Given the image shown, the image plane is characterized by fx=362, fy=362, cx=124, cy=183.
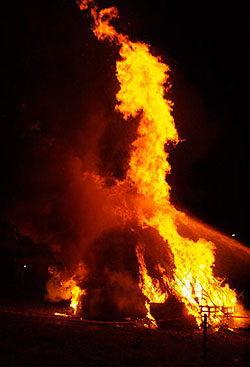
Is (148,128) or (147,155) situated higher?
(148,128)

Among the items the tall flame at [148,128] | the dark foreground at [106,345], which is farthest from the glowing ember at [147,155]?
the dark foreground at [106,345]

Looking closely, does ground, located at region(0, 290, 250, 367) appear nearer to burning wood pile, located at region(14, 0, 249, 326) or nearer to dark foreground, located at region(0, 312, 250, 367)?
dark foreground, located at region(0, 312, 250, 367)

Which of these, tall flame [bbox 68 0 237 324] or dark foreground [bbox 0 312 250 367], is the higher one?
tall flame [bbox 68 0 237 324]

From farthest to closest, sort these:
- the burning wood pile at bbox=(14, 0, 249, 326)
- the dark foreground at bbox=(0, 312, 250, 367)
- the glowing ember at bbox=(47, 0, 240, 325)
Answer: the glowing ember at bbox=(47, 0, 240, 325)
the burning wood pile at bbox=(14, 0, 249, 326)
the dark foreground at bbox=(0, 312, 250, 367)

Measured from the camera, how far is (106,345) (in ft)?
26.1

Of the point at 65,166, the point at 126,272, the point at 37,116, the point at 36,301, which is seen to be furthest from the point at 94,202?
the point at 36,301

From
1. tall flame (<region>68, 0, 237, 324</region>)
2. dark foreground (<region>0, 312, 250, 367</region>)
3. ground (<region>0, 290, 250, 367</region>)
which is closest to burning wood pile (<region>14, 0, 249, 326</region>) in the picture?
tall flame (<region>68, 0, 237, 324</region>)

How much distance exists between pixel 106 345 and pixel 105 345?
2 centimetres

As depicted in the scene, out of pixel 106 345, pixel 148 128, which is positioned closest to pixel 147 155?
pixel 148 128

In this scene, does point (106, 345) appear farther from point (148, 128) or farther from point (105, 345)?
point (148, 128)

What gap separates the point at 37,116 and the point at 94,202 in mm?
4025

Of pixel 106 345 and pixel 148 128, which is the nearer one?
pixel 106 345

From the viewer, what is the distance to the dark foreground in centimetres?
687

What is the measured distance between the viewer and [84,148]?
41.7ft
